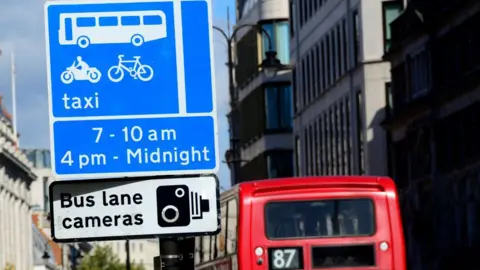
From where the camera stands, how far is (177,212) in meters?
9.91

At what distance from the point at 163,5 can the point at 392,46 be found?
200 ft

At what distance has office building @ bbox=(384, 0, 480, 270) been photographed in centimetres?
6103

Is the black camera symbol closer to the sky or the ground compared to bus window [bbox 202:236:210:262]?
closer to the ground

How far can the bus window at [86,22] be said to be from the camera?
9789mm

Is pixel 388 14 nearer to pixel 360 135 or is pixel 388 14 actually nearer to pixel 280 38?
pixel 360 135

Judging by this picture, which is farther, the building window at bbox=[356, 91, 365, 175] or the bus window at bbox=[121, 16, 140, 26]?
the building window at bbox=[356, 91, 365, 175]

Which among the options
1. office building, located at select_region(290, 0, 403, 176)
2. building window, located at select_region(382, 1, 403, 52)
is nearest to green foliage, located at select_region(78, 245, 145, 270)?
office building, located at select_region(290, 0, 403, 176)

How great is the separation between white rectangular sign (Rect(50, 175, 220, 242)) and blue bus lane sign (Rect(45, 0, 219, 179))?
8 cm

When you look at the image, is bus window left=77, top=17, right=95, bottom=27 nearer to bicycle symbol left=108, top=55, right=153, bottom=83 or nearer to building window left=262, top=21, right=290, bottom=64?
bicycle symbol left=108, top=55, right=153, bottom=83

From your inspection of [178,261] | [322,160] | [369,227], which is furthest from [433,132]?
[178,261]

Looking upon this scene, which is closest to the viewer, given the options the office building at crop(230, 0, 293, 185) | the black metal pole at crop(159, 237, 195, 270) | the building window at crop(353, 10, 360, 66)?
the black metal pole at crop(159, 237, 195, 270)

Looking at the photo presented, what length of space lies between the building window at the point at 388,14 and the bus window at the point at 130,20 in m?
64.6

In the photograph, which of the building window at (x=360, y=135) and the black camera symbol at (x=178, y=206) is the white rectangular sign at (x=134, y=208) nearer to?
the black camera symbol at (x=178, y=206)

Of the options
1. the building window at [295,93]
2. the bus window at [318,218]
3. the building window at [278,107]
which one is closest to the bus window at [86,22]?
the bus window at [318,218]
